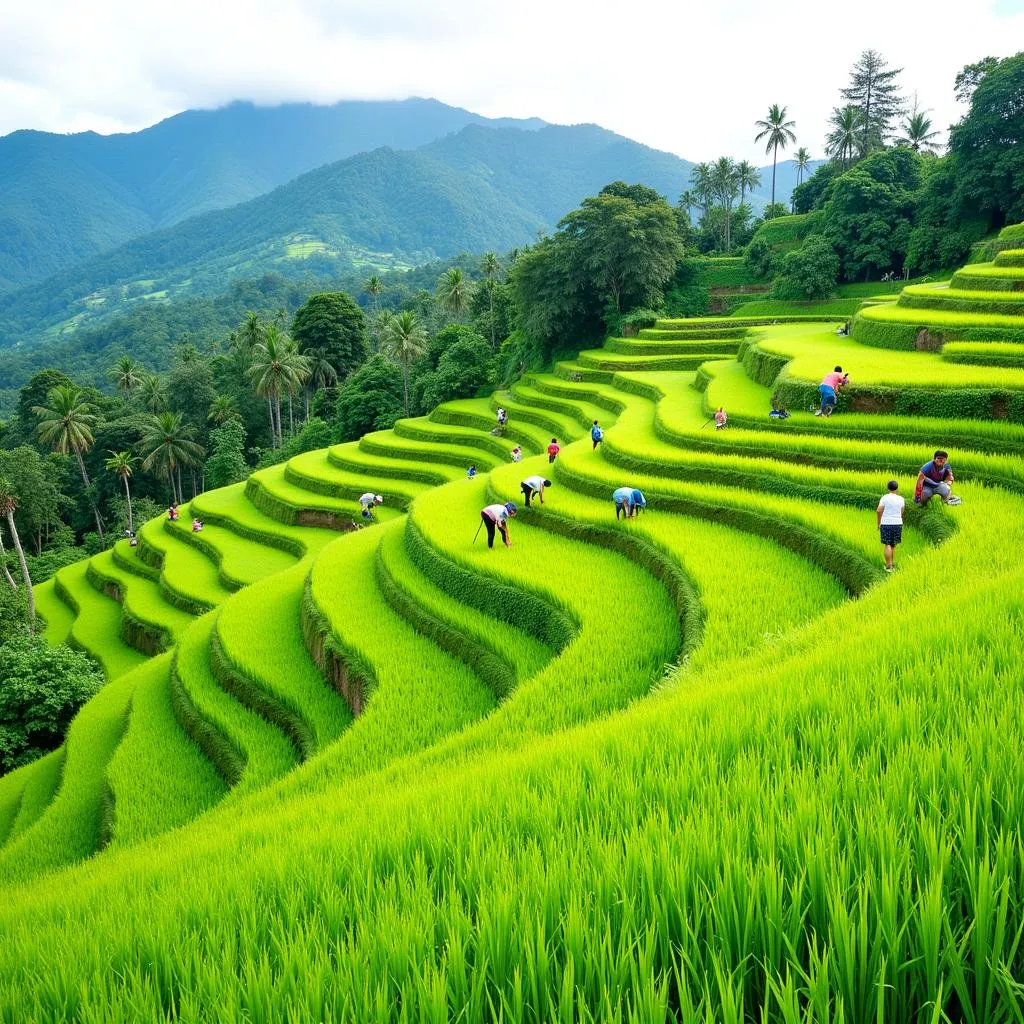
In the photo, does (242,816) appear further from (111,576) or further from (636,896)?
(111,576)

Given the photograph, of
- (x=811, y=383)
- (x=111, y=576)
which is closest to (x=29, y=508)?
(x=111, y=576)

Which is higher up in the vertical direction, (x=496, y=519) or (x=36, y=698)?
(x=496, y=519)

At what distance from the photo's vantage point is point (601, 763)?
3748 millimetres

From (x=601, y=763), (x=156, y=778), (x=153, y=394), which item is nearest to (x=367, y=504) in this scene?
(x=156, y=778)

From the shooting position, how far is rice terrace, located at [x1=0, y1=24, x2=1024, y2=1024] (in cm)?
209

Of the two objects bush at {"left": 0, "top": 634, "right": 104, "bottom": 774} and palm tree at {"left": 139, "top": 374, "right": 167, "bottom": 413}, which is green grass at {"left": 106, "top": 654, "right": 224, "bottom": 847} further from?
palm tree at {"left": 139, "top": 374, "right": 167, "bottom": 413}

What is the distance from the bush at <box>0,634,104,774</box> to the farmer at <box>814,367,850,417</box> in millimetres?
18168

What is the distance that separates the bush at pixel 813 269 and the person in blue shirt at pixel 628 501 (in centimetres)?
3174

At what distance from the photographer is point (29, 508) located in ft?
139

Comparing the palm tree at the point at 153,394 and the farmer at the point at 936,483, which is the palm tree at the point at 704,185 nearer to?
the palm tree at the point at 153,394

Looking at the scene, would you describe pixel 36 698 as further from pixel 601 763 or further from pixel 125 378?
pixel 125 378

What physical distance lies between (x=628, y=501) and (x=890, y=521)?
15.8 ft

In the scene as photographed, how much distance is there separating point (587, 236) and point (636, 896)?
3764 cm

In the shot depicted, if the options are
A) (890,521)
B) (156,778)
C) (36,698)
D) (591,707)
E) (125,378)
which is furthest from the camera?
(125,378)
